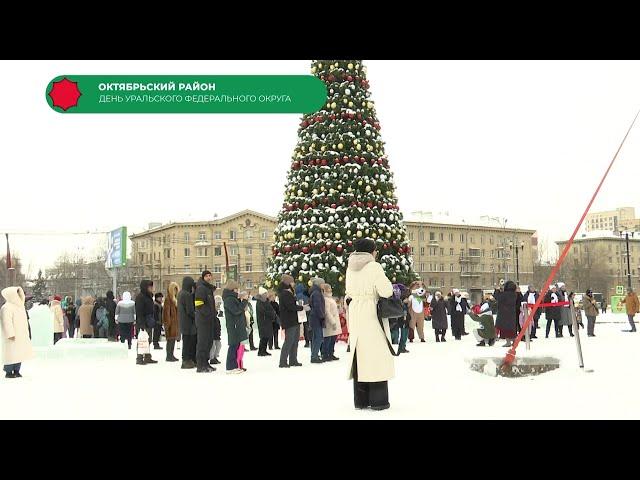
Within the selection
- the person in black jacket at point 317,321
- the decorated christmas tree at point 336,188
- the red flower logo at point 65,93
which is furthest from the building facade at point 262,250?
the red flower logo at point 65,93

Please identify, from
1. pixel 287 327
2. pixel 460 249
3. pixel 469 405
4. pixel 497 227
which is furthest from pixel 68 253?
pixel 469 405

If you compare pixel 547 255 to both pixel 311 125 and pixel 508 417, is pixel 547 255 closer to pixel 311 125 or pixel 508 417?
pixel 311 125

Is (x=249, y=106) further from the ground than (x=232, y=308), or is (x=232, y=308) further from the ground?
(x=249, y=106)

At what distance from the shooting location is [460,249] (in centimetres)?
9369

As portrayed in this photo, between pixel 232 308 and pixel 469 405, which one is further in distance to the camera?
pixel 232 308

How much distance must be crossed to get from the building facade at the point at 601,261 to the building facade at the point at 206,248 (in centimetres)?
3841

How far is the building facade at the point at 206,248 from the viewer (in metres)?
75.8

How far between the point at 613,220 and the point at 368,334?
101556 mm

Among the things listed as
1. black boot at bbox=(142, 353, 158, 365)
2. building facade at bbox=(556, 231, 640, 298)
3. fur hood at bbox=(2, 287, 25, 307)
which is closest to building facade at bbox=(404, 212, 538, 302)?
building facade at bbox=(556, 231, 640, 298)

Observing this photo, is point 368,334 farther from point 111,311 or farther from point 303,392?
point 111,311

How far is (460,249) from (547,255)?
465 inches

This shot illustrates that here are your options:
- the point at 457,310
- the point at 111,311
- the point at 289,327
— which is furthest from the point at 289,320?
the point at 457,310

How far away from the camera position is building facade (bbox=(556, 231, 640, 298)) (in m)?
84.1

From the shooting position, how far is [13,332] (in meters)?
10.8
